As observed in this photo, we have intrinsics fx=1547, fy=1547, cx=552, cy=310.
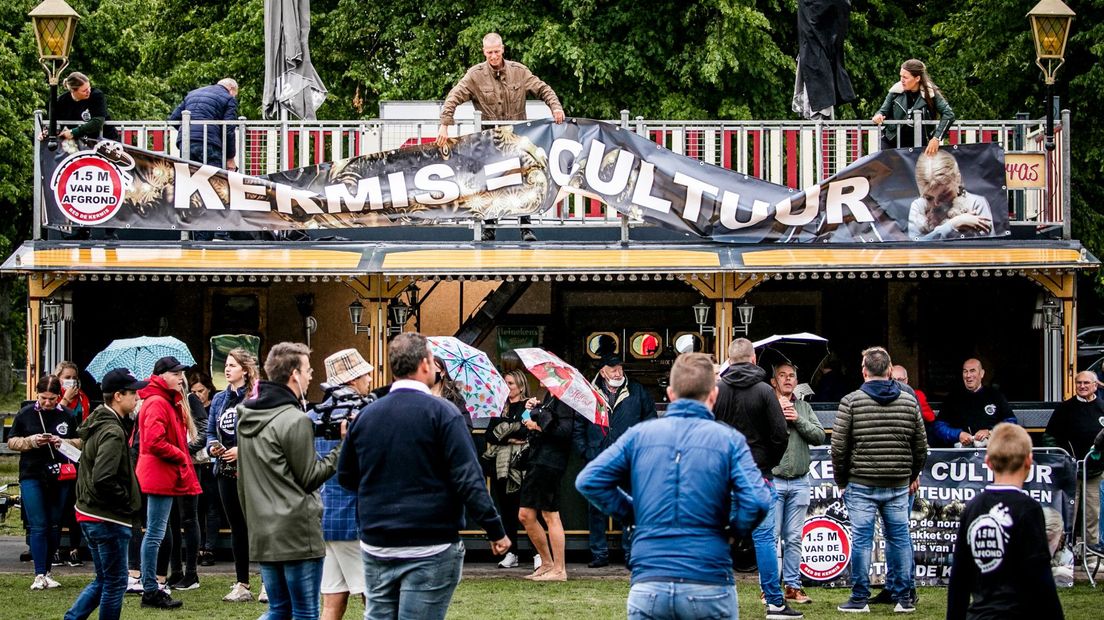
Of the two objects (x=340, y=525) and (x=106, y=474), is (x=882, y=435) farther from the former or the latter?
(x=106, y=474)

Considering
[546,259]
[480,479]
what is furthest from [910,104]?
[480,479]

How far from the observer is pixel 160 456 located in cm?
1088

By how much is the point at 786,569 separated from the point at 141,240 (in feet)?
25.9

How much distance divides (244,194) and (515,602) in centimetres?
546

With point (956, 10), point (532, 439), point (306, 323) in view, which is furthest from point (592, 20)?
point (532, 439)

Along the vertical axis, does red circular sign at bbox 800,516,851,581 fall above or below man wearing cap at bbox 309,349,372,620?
below

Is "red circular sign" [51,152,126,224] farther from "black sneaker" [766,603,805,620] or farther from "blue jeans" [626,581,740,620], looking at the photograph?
"blue jeans" [626,581,740,620]

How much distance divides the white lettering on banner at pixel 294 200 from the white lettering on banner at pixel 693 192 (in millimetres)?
3505

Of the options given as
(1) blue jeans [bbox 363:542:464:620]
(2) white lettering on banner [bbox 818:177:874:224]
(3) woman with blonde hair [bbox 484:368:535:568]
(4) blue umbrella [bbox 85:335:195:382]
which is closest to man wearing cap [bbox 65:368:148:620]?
(1) blue jeans [bbox 363:542:464:620]

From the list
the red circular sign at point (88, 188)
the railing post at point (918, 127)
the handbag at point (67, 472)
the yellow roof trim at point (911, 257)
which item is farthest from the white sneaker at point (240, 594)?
the railing post at point (918, 127)

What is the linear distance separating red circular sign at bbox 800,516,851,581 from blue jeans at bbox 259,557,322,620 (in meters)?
5.04

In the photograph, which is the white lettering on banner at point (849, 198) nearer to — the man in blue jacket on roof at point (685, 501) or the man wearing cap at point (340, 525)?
the man wearing cap at point (340, 525)

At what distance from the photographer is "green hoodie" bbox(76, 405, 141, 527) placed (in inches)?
377

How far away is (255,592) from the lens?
11.8 metres
